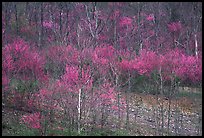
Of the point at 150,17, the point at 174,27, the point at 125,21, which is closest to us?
the point at 125,21

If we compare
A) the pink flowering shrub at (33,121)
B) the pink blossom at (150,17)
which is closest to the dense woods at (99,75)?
the pink flowering shrub at (33,121)

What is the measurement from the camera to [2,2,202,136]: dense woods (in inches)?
679

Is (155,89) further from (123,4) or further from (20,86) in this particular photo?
(123,4)

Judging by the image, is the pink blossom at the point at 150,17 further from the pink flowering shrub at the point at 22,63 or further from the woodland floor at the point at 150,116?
the pink flowering shrub at the point at 22,63

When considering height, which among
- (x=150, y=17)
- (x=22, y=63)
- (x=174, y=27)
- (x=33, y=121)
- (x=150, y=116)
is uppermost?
(x=150, y=17)

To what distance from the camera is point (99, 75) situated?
20.4m

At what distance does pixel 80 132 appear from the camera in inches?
650

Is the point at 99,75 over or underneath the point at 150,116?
over

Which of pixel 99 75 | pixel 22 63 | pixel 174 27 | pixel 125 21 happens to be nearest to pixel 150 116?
pixel 99 75

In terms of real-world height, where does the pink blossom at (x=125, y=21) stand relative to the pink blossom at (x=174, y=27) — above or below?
above

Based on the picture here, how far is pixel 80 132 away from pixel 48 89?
121 inches

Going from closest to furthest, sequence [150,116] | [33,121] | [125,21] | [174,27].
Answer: [33,121] → [150,116] → [125,21] → [174,27]

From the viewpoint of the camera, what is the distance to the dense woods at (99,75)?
1725cm

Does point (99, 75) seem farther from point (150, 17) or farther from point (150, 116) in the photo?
point (150, 17)
